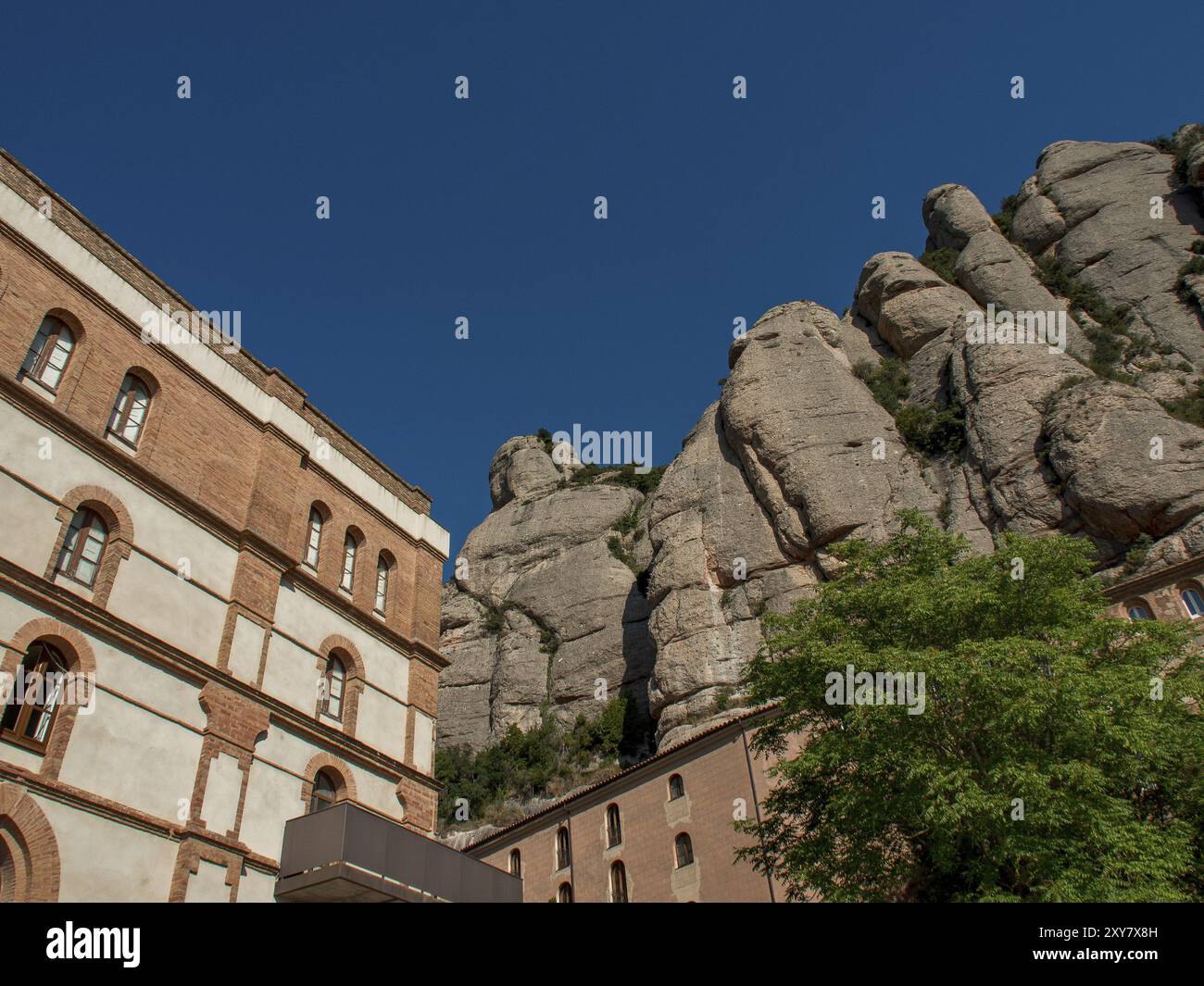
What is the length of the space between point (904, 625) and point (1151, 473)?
28272 mm

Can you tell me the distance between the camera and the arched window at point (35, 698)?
1413 centimetres

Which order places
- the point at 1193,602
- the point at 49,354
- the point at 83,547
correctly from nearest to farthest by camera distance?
the point at 83,547 < the point at 49,354 < the point at 1193,602

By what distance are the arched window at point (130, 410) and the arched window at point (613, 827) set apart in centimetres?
2522

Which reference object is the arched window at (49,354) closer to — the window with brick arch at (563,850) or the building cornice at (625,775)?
the building cornice at (625,775)

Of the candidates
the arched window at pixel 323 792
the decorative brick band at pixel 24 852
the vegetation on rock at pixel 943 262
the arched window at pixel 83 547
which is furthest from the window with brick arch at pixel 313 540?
the vegetation on rock at pixel 943 262

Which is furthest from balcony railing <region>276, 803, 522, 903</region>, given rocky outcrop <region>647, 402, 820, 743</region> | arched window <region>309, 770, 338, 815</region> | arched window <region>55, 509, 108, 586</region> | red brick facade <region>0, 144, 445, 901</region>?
rocky outcrop <region>647, 402, 820, 743</region>

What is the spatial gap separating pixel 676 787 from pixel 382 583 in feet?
57.1

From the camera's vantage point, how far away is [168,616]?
56.7ft

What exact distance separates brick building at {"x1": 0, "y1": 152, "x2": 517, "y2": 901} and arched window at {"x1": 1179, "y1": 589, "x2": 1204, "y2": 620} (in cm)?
2839

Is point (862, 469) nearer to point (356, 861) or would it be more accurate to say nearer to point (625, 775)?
point (625, 775)

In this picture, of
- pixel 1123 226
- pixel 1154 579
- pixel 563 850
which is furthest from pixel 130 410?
pixel 1123 226

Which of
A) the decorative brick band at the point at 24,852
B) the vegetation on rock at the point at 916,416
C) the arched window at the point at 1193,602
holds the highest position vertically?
the vegetation on rock at the point at 916,416

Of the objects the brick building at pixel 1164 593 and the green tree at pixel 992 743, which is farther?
the brick building at pixel 1164 593
